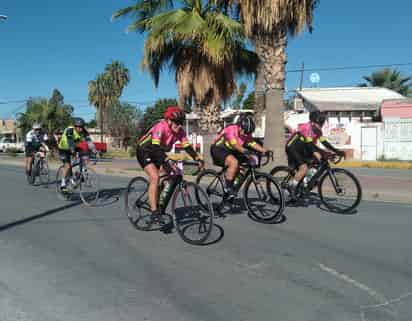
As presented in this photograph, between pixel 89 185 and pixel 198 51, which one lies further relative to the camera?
pixel 198 51

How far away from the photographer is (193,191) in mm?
5684

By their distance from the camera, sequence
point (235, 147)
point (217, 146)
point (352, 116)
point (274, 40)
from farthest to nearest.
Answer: point (352, 116), point (274, 40), point (217, 146), point (235, 147)

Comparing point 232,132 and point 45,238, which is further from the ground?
point 232,132

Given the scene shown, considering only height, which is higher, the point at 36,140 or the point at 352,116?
the point at 352,116

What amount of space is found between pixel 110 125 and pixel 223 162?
147ft

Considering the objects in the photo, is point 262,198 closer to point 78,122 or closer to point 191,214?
point 191,214

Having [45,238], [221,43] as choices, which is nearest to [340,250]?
[45,238]

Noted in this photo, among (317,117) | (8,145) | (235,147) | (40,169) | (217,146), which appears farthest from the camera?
(8,145)

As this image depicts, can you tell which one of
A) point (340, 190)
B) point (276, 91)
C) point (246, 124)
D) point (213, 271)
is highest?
point (276, 91)

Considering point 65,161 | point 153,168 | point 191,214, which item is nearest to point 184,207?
point 191,214

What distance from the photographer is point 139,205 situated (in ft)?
21.5

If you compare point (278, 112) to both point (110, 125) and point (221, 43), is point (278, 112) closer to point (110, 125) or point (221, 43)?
point (221, 43)

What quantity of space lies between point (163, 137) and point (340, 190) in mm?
3549

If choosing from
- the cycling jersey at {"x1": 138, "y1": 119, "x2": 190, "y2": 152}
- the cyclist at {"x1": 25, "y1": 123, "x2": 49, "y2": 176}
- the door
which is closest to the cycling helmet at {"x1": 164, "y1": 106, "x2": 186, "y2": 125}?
the cycling jersey at {"x1": 138, "y1": 119, "x2": 190, "y2": 152}
